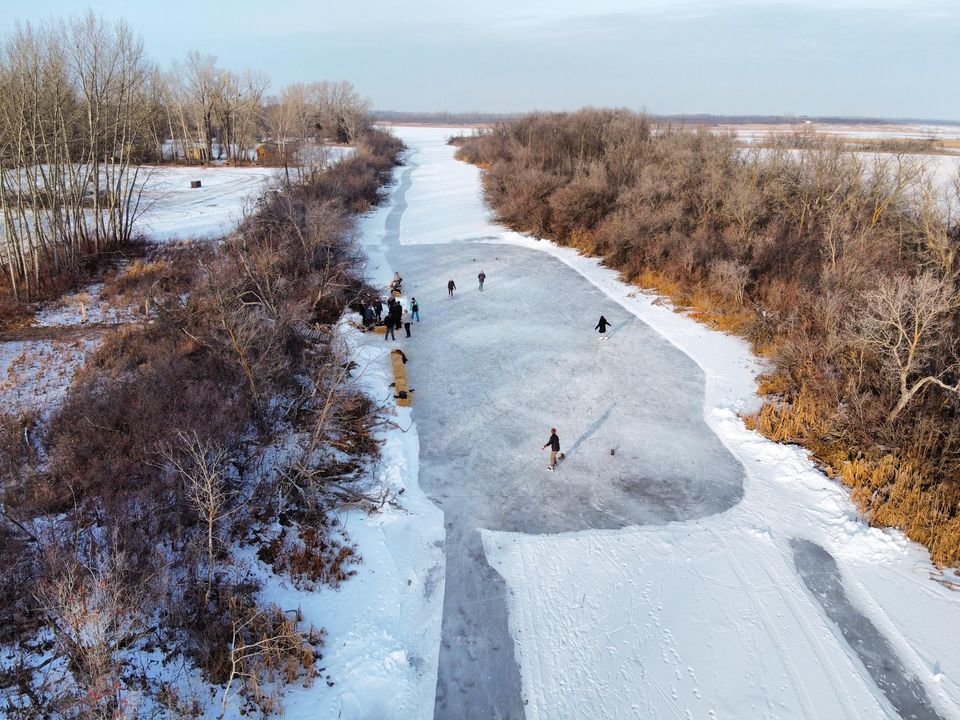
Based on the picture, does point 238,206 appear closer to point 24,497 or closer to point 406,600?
point 24,497

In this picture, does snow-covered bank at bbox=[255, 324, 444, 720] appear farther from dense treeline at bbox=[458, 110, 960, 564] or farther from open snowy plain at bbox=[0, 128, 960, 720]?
dense treeline at bbox=[458, 110, 960, 564]

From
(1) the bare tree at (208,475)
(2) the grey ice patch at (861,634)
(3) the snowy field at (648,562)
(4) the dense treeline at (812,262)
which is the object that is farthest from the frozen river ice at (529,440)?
(1) the bare tree at (208,475)

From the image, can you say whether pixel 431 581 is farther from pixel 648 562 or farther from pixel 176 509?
pixel 176 509

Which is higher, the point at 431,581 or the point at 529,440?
the point at 529,440

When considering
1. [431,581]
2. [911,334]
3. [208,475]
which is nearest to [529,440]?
[431,581]

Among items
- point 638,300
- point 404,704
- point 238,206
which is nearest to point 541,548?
point 404,704

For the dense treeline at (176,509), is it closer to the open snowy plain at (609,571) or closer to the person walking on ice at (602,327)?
the open snowy plain at (609,571)

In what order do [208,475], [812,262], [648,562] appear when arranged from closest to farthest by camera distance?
[208,475], [648,562], [812,262]
